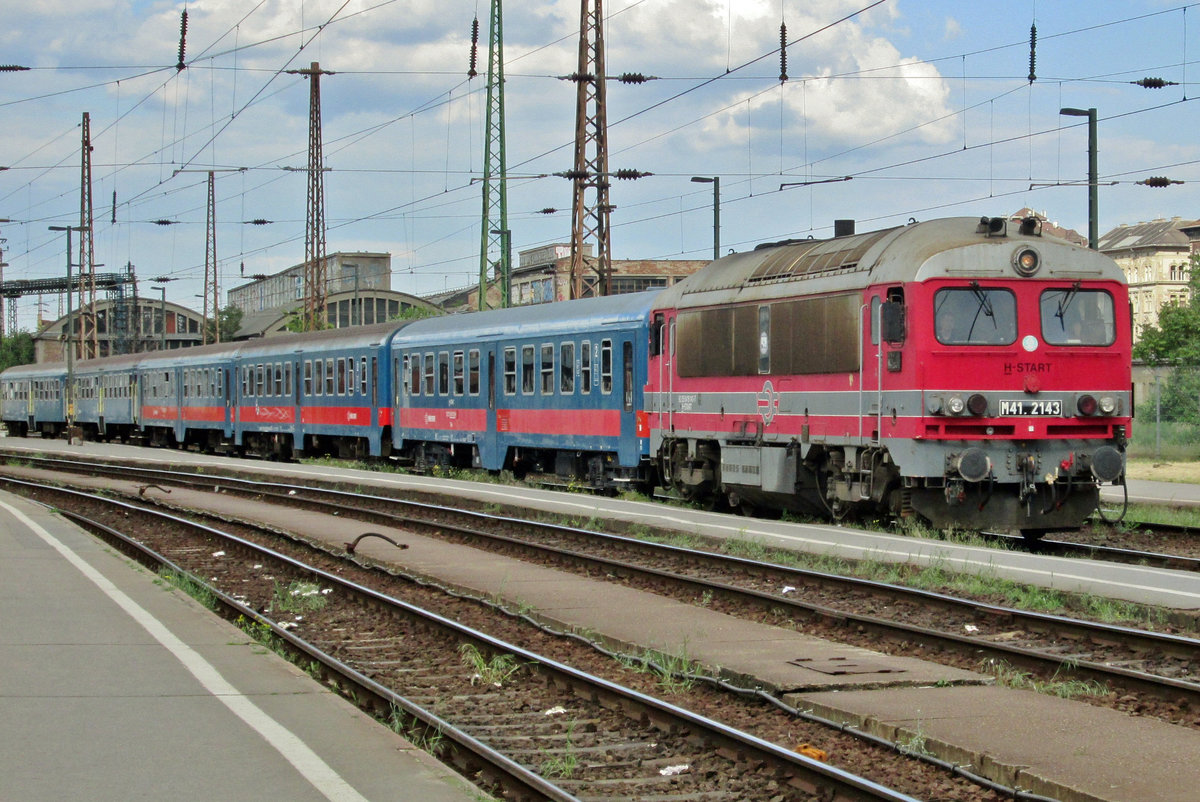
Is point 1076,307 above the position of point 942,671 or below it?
above

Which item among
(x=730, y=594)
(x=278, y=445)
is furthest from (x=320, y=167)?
(x=730, y=594)

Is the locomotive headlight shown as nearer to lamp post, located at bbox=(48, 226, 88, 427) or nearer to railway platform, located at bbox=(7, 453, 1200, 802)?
railway platform, located at bbox=(7, 453, 1200, 802)

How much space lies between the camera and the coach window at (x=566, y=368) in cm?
2606

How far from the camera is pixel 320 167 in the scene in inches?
1825

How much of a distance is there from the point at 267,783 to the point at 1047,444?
12242 mm

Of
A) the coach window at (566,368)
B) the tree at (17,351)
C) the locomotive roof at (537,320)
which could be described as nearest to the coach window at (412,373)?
the locomotive roof at (537,320)

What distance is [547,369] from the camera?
27.0 metres

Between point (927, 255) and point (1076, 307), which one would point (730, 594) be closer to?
point (927, 255)

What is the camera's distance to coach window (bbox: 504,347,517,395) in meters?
28.3

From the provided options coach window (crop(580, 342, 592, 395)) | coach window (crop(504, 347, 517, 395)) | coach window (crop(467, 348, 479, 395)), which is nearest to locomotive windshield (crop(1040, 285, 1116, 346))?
coach window (crop(580, 342, 592, 395))

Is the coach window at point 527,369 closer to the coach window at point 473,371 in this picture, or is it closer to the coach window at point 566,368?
the coach window at point 566,368

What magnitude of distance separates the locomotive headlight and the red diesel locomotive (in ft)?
0.05

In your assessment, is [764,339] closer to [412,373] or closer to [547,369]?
[547,369]

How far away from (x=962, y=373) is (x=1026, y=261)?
61.6 inches
